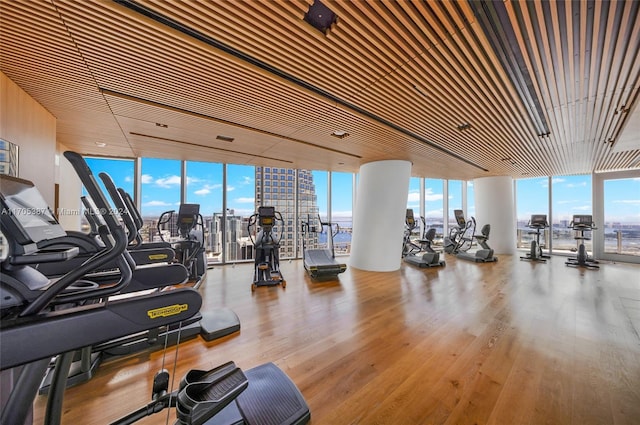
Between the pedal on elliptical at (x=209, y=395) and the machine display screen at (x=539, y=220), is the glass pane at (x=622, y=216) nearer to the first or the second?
the machine display screen at (x=539, y=220)

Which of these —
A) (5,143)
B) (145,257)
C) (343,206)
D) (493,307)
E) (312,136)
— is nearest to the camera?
(145,257)

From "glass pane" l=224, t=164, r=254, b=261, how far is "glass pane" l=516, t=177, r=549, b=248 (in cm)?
996

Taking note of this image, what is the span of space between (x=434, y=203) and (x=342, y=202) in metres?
4.30

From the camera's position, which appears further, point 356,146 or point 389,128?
point 356,146

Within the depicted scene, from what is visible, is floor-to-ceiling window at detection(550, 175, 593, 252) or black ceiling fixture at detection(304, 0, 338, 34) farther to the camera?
floor-to-ceiling window at detection(550, 175, 593, 252)

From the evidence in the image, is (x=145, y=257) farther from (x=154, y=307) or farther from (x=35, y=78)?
(x=35, y=78)

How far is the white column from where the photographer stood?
8766 millimetres

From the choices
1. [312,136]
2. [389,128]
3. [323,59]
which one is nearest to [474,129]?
[389,128]

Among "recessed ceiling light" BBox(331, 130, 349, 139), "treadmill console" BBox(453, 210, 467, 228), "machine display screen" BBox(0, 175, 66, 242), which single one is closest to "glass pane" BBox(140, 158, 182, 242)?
"recessed ceiling light" BBox(331, 130, 349, 139)

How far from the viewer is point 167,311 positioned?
111 centimetres

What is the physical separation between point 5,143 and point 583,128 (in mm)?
8130

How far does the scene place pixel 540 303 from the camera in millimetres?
3863

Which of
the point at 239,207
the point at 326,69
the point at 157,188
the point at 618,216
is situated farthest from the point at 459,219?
the point at 157,188

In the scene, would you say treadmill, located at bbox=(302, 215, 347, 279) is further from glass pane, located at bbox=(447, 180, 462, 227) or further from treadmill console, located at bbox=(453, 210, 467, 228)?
glass pane, located at bbox=(447, 180, 462, 227)
